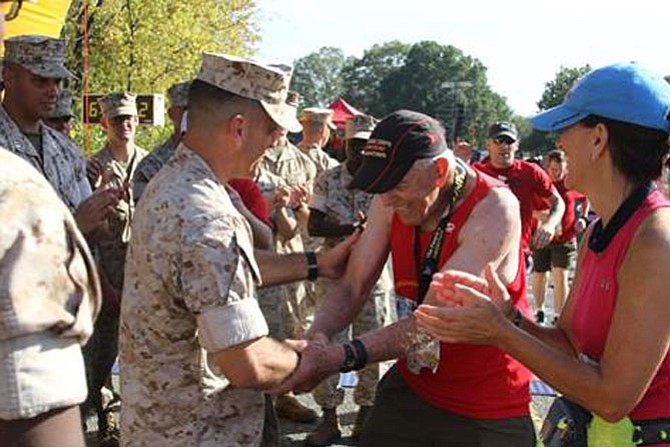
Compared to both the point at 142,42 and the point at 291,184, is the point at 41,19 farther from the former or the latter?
the point at 142,42

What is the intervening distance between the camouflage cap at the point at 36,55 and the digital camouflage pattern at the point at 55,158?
11.9 inches

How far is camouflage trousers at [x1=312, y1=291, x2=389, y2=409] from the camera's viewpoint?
5875 mm

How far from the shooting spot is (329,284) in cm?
614

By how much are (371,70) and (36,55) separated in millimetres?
134768

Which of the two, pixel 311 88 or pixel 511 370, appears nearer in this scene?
pixel 511 370

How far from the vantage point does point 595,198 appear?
2.48 metres

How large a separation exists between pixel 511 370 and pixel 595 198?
888mm

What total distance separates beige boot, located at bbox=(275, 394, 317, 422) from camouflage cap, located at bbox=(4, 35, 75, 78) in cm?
294

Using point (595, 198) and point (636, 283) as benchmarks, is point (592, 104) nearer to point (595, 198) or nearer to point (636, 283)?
point (595, 198)

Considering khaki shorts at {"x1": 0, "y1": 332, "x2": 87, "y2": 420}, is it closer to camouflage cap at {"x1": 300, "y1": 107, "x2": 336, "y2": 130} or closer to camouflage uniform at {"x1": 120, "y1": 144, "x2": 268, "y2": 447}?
camouflage uniform at {"x1": 120, "y1": 144, "x2": 268, "y2": 447}

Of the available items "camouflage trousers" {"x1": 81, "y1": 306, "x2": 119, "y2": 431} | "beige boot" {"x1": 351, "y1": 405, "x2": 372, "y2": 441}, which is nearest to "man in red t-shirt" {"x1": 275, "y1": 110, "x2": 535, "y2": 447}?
"beige boot" {"x1": 351, "y1": 405, "x2": 372, "y2": 441}

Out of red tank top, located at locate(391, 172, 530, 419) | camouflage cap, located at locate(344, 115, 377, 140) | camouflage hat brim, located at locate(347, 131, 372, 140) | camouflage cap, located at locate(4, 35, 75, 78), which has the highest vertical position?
camouflage cap, located at locate(4, 35, 75, 78)

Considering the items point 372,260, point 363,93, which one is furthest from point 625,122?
point 363,93

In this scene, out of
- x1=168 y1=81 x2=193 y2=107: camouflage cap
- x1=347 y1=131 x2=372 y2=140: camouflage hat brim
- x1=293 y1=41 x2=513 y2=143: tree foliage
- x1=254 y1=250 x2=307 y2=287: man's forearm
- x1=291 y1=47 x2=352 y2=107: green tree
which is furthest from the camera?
x1=291 y1=47 x2=352 y2=107: green tree
